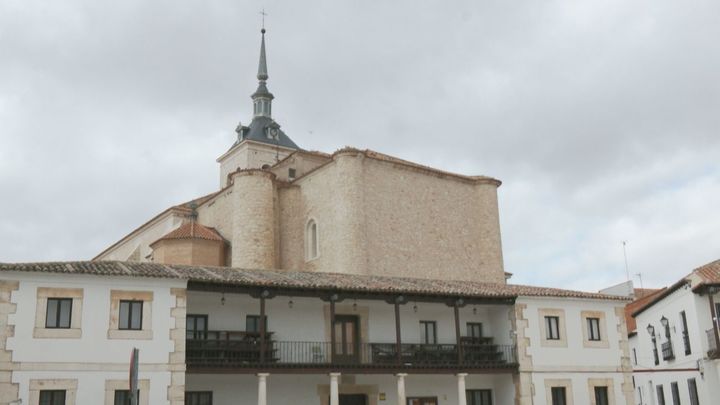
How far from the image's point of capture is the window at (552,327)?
27.9 meters

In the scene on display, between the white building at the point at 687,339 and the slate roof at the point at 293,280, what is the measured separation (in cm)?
259

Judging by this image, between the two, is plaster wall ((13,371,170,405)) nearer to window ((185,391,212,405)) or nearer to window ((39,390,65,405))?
window ((39,390,65,405))

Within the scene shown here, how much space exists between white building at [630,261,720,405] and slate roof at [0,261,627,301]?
259 centimetres

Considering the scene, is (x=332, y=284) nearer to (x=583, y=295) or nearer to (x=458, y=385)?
(x=458, y=385)

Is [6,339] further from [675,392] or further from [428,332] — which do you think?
[675,392]

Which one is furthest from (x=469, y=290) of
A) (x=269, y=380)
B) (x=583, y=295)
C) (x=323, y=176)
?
(x=323, y=176)

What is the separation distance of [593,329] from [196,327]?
14.1 m

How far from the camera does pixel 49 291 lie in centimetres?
2112

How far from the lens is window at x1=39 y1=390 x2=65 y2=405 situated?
20516 millimetres

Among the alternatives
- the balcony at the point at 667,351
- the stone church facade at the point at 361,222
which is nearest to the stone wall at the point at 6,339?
the stone church facade at the point at 361,222

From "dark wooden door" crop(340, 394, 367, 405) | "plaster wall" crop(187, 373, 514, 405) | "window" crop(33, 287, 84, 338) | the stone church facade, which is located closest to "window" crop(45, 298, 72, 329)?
"window" crop(33, 287, 84, 338)

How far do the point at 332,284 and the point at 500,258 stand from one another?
19876 millimetres

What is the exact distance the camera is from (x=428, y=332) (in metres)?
27.9

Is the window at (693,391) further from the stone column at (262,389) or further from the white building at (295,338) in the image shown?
the stone column at (262,389)
